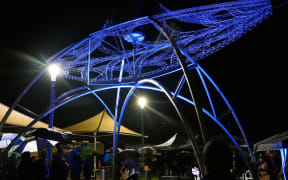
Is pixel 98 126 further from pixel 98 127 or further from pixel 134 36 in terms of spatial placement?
pixel 134 36

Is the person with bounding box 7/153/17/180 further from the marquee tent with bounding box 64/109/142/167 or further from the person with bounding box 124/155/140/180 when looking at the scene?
the marquee tent with bounding box 64/109/142/167

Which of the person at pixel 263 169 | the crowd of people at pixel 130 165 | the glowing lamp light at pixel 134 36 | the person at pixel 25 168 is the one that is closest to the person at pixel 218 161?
the crowd of people at pixel 130 165

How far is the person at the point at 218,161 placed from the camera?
7.92 feet

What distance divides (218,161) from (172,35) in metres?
9.40

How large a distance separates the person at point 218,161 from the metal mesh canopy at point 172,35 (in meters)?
6.73

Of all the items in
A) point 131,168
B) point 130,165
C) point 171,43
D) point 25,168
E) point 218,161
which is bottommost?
point 131,168

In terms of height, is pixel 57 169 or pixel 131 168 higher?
pixel 57 169

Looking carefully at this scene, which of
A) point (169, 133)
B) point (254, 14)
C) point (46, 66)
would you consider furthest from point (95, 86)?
point (169, 133)

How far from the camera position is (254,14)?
941 centimetres

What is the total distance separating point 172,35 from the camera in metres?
11.3

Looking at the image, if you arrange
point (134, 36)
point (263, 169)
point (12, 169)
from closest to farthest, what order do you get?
1. point (12, 169)
2. point (134, 36)
3. point (263, 169)

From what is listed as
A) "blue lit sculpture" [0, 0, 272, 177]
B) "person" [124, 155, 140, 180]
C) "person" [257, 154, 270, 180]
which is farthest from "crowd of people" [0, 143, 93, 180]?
"person" [257, 154, 270, 180]

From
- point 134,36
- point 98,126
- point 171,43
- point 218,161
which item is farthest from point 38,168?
point 98,126

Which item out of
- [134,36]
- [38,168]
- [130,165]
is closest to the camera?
[38,168]
